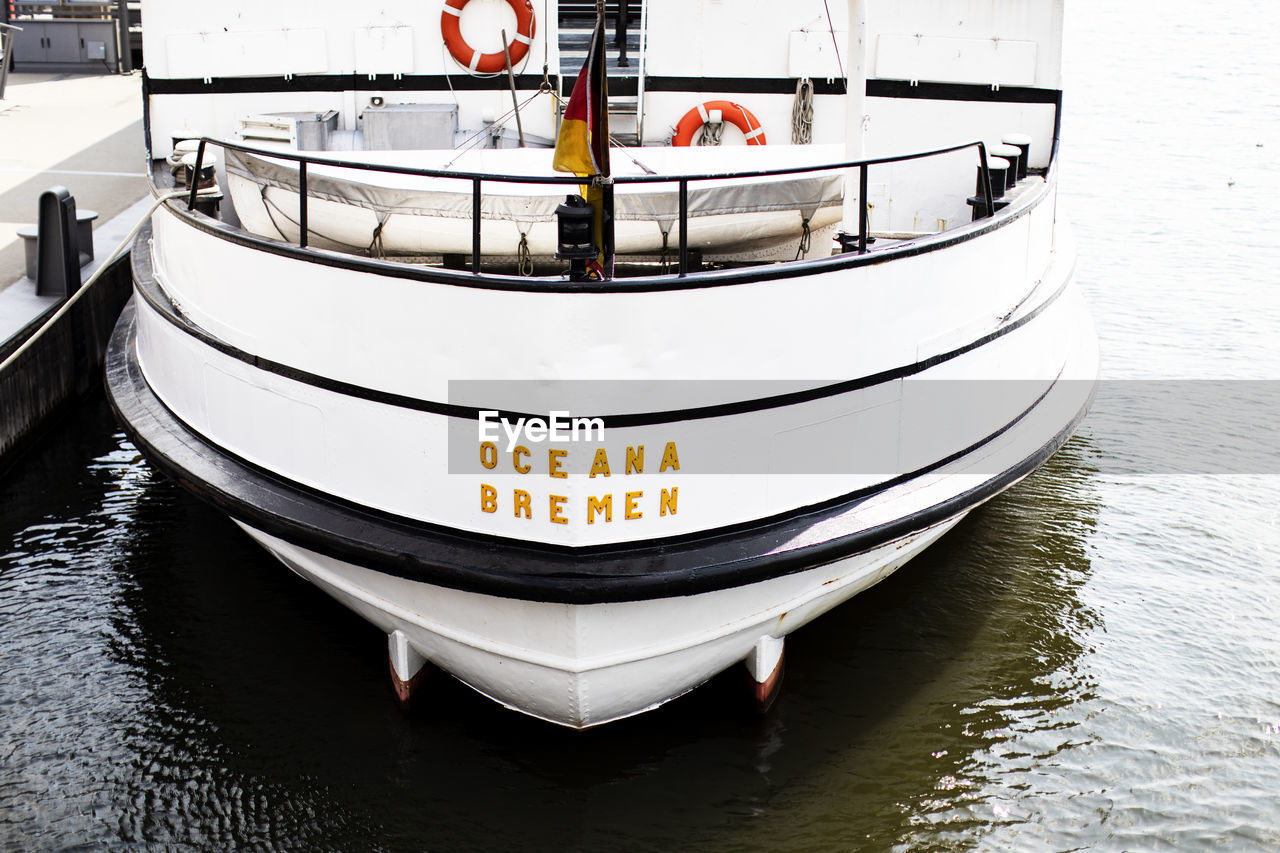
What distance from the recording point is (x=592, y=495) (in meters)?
5.03

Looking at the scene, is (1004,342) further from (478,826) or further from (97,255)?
(97,255)

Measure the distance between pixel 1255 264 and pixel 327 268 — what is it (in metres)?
12.4

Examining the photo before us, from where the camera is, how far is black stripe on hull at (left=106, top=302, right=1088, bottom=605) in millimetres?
5051

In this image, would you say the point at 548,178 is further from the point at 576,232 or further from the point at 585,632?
the point at 585,632

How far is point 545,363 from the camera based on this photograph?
4.93 meters

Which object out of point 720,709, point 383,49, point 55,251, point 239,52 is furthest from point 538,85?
point 720,709

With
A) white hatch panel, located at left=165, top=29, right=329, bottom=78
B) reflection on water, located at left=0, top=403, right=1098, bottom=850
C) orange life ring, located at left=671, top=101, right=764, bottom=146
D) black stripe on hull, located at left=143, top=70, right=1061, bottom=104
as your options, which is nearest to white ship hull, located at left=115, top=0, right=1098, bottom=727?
reflection on water, located at left=0, top=403, right=1098, bottom=850

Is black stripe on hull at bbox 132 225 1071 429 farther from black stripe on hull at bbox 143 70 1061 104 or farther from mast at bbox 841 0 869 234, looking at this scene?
black stripe on hull at bbox 143 70 1061 104

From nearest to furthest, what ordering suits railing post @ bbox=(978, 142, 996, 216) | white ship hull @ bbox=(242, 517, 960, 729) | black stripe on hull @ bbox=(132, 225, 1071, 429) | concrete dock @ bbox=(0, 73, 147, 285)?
black stripe on hull @ bbox=(132, 225, 1071, 429) → white ship hull @ bbox=(242, 517, 960, 729) → railing post @ bbox=(978, 142, 996, 216) → concrete dock @ bbox=(0, 73, 147, 285)

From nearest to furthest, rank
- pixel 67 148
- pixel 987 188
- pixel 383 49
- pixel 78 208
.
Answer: pixel 987 188 → pixel 383 49 → pixel 78 208 → pixel 67 148

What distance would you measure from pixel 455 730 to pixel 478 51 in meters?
5.07

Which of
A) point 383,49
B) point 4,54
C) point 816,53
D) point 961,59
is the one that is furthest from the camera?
point 4,54

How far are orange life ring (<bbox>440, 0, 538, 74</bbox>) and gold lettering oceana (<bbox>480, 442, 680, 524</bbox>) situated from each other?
4.75 metres

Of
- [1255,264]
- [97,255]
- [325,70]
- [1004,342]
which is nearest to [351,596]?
[1004,342]
